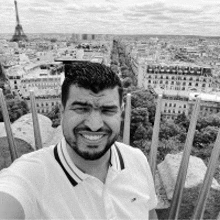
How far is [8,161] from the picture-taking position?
1.28 meters

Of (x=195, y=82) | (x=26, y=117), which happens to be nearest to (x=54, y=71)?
(x=195, y=82)

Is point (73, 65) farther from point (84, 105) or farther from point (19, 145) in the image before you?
point (19, 145)

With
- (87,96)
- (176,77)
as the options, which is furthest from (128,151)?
(176,77)

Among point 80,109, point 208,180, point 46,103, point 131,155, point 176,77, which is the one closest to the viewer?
point 80,109

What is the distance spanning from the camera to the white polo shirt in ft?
2.07

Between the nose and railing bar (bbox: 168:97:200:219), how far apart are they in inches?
20.2

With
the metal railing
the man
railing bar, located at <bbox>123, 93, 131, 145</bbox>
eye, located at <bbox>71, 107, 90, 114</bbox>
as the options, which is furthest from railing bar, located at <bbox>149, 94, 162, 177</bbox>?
eye, located at <bbox>71, 107, 90, 114</bbox>

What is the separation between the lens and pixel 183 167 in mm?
1103

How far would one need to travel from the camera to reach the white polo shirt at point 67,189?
2.07 feet

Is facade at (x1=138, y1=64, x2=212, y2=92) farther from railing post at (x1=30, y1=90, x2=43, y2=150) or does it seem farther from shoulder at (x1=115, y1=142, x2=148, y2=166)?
shoulder at (x1=115, y1=142, x2=148, y2=166)

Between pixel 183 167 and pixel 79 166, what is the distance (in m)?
0.61

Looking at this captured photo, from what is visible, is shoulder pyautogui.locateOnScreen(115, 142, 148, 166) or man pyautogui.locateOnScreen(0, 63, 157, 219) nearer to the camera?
man pyautogui.locateOnScreen(0, 63, 157, 219)

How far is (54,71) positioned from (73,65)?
1561 cm

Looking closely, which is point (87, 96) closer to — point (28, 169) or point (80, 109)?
point (80, 109)
